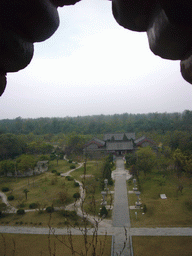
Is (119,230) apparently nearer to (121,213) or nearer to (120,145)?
(121,213)

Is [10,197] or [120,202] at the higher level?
[120,202]

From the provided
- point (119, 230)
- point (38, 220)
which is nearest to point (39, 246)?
point (38, 220)

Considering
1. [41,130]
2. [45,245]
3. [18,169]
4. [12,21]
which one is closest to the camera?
[12,21]

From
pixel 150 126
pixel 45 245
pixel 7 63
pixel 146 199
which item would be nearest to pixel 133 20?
pixel 7 63

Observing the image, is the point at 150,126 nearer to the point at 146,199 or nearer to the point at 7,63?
the point at 146,199

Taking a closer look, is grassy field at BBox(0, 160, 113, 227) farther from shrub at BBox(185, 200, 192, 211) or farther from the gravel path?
shrub at BBox(185, 200, 192, 211)

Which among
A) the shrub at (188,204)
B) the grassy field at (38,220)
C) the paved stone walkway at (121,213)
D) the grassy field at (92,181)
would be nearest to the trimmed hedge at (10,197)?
the grassy field at (38,220)

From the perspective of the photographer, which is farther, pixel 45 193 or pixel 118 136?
pixel 118 136
